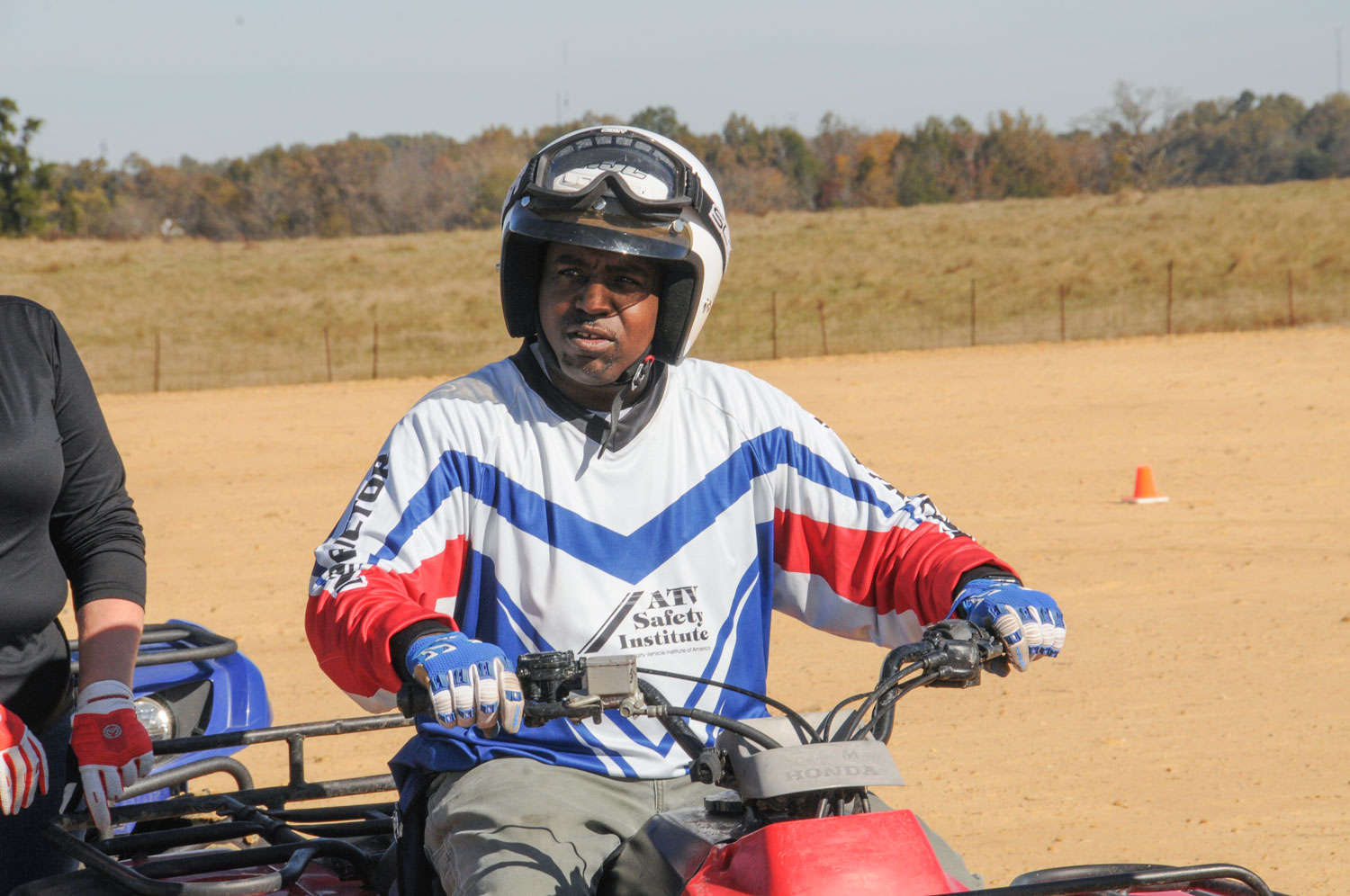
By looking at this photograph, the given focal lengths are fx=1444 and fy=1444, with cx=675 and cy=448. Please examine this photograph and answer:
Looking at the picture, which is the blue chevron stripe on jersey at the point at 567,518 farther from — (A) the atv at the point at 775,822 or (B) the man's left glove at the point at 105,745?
(B) the man's left glove at the point at 105,745

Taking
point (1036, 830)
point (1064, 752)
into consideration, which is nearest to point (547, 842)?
point (1036, 830)

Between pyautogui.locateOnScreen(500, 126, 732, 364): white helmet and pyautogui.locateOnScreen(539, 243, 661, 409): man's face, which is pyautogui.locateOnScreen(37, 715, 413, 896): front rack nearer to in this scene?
pyautogui.locateOnScreen(539, 243, 661, 409): man's face

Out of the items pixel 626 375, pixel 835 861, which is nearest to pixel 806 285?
pixel 626 375

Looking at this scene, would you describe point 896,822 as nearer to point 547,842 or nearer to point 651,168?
point 547,842

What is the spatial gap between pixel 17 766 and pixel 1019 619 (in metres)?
1.99

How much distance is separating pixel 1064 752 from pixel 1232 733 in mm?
827

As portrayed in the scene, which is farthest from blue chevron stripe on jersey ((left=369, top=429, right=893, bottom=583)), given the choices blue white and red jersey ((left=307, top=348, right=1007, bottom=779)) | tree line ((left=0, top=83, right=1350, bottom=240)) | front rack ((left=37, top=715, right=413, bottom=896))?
tree line ((left=0, top=83, right=1350, bottom=240))

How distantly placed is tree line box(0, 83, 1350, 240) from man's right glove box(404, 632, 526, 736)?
217 feet

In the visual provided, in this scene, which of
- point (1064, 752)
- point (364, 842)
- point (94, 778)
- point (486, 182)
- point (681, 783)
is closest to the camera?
point (681, 783)

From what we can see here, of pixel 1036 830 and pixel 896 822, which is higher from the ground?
pixel 896 822

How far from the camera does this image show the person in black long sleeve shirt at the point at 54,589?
3025 millimetres

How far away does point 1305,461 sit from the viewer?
14.5 meters

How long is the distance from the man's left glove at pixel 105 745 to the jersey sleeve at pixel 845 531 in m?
1.43

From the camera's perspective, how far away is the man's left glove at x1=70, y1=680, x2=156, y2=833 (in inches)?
119
